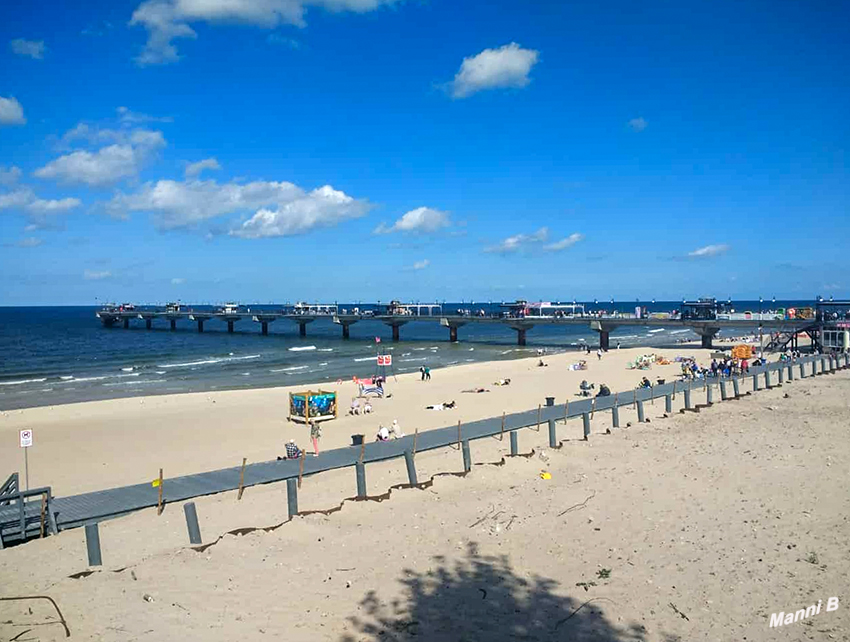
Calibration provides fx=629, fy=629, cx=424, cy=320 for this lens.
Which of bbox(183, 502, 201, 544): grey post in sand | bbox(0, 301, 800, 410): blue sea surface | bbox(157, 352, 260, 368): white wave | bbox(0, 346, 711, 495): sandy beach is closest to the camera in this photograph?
bbox(183, 502, 201, 544): grey post in sand

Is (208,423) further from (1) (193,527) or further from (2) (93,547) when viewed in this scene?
(2) (93,547)

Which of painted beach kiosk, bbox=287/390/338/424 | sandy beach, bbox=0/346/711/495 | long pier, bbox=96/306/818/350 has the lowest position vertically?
sandy beach, bbox=0/346/711/495

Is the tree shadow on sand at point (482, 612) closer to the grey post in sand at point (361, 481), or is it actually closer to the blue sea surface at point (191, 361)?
the grey post in sand at point (361, 481)

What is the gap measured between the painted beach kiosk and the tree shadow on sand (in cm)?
1692

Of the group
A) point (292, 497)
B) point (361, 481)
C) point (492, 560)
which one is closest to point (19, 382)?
point (361, 481)

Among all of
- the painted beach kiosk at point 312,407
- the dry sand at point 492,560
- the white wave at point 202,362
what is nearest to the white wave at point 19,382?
the white wave at point 202,362

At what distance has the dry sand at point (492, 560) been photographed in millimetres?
6617

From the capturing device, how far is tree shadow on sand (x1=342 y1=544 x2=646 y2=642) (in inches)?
252

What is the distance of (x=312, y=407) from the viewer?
24625 millimetres

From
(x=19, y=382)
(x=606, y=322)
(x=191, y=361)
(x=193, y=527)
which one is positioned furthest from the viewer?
(x=606, y=322)

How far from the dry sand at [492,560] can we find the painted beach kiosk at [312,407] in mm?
10677

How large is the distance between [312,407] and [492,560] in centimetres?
1703

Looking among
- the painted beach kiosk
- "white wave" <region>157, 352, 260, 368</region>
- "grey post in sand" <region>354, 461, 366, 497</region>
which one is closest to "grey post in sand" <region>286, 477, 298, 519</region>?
"grey post in sand" <region>354, 461, 366, 497</region>

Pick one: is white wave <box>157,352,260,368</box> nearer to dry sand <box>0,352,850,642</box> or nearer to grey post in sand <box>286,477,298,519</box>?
dry sand <box>0,352,850,642</box>
